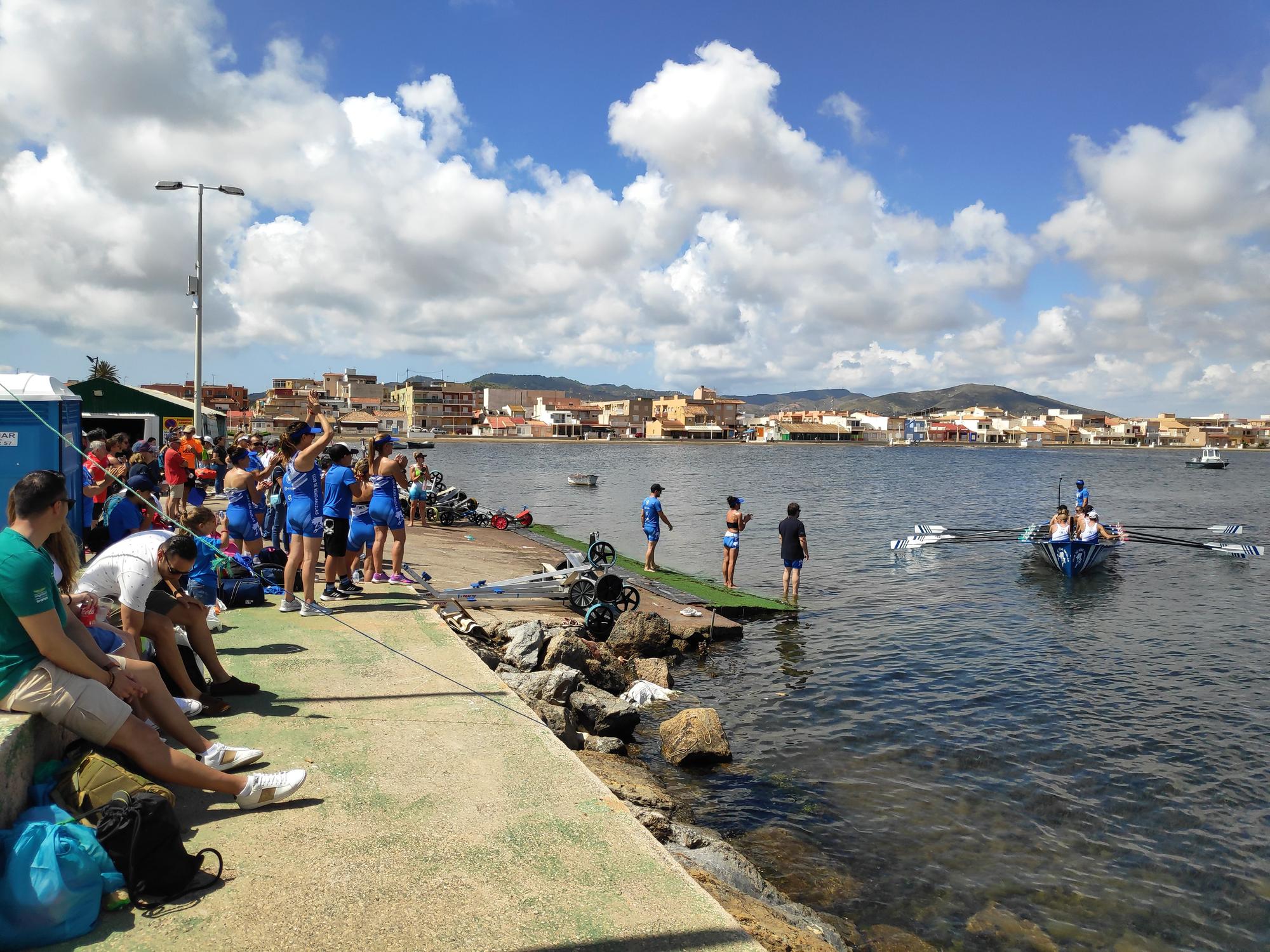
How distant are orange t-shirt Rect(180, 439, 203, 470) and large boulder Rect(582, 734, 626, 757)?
9006mm

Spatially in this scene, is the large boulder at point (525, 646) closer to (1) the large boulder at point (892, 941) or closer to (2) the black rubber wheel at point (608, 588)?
(2) the black rubber wheel at point (608, 588)

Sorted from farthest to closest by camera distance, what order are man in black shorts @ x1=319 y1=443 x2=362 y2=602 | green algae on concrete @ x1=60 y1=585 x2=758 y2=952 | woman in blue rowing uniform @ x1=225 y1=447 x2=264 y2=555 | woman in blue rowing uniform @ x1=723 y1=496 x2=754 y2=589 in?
woman in blue rowing uniform @ x1=723 y1=496 x2=754 y2=589 → woman in blue rowing uniform @ x1=225 y1=447 x2=264 y2=555 → man in black shorts @ x1=319 y1=443 x2=362 y2=602 → green algae on concrete @ x1=60 y1=585 x2=758 y2=952

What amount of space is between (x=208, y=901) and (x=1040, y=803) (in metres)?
7.42

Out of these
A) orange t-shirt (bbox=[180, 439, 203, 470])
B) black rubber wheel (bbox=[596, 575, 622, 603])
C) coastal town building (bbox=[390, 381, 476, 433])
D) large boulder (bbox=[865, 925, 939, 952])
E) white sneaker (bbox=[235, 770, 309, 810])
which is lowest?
large boulder (bbox=[865, 925, 939, 952])

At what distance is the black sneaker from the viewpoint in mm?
5812

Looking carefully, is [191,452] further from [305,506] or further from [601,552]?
[305,506]

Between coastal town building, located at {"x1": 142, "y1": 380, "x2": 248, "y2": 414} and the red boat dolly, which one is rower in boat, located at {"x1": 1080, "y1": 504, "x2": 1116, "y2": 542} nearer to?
the red boat dolly

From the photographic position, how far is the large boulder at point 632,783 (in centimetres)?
634

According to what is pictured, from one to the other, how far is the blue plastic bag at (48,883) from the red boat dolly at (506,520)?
20597 mm

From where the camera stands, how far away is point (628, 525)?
31109mm

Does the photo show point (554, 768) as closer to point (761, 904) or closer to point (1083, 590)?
point (761, 904)

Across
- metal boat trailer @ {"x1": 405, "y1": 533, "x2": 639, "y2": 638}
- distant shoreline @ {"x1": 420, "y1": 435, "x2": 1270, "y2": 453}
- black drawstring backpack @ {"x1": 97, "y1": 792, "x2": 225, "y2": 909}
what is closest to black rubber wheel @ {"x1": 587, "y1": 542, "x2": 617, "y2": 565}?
metal boat trailer @ {"x1": 405, "y1": 533, "x2": 639, "y2": 638}

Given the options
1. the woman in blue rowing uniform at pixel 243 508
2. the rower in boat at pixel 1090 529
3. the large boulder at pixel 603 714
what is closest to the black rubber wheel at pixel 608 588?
the large boulder at pixel 603 714

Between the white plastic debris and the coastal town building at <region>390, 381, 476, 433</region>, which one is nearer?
the white plastic debris
